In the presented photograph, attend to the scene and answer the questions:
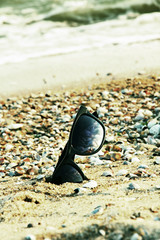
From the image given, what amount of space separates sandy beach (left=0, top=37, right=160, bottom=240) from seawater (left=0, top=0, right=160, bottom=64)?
36.6 inches

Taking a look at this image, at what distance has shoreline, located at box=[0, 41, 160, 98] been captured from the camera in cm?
661

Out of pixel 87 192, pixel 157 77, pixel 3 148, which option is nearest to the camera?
pixel 87 192

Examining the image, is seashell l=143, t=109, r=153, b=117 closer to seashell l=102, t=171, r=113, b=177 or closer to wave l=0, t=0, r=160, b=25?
seashell l=102, t=171, r=113, b=177

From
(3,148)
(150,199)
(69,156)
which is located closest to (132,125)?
(3,148)

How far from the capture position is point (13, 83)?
269 inches

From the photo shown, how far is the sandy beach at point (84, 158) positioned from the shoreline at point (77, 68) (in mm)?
18

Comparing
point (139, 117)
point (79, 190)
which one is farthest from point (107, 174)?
point (139, 117)

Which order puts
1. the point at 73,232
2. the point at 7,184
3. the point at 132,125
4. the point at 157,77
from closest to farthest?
1. the point at 73,232
2. the point at 7,184
3. the point at 132,125
4. the point at 157,77

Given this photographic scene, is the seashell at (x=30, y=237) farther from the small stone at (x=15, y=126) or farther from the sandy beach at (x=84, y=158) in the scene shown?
the small stone at (x=15, y=126)

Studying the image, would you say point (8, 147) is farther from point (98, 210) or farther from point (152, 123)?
point (98, 210)

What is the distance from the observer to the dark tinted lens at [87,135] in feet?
9.89

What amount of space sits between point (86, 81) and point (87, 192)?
3.83 meters

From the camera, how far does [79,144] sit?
302 cm

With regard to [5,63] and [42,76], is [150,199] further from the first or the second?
[5,63]
